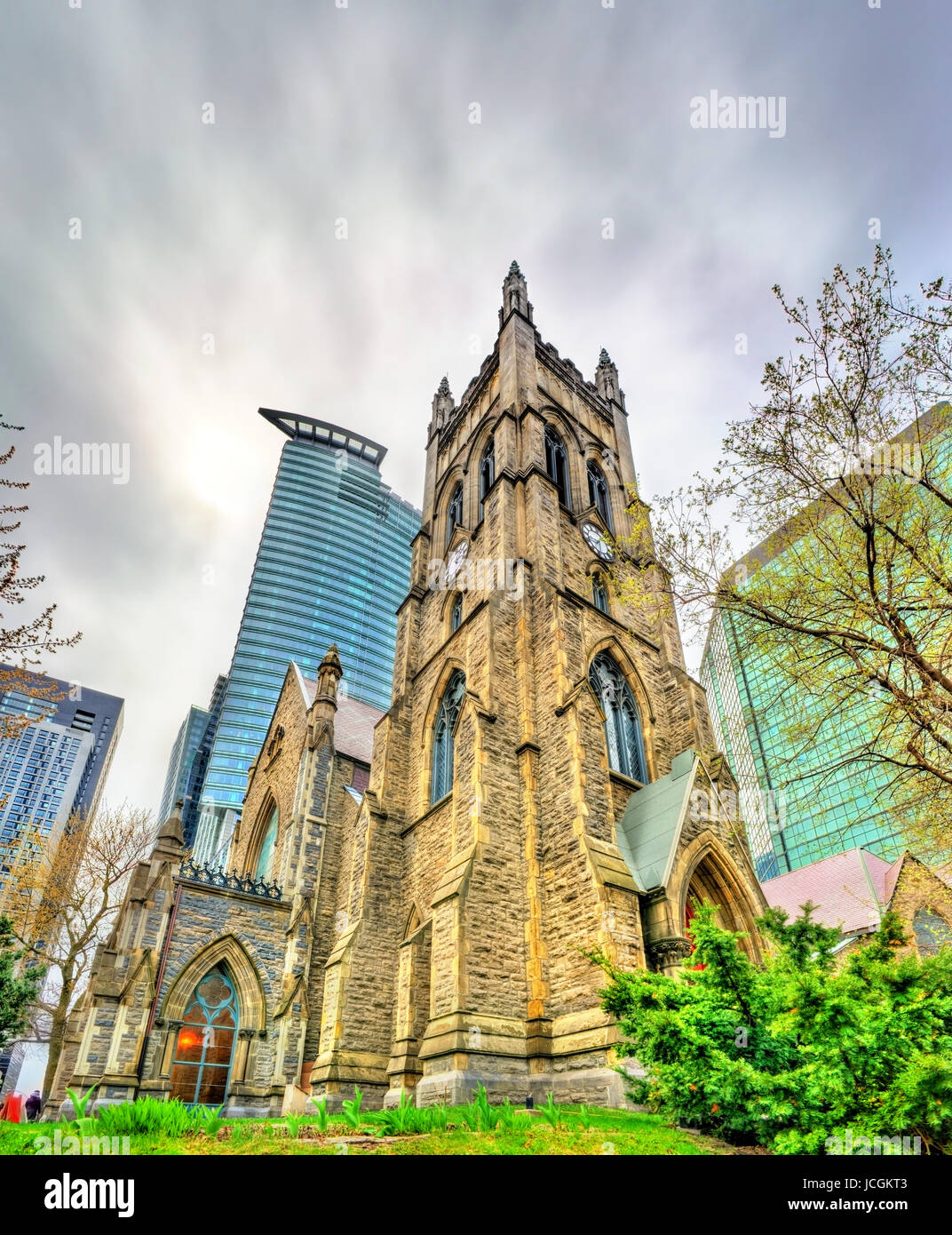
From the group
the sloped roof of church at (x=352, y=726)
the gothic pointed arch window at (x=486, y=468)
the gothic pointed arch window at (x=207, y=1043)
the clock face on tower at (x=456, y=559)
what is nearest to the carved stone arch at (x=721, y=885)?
the clock face on tower at (x=456, y=559)

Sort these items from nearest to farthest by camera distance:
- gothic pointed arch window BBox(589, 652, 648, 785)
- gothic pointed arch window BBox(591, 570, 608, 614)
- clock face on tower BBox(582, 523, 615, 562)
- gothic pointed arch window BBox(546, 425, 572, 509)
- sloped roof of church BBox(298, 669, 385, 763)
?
gothic pointed arch window BBox(589, 652, 648, 785) → gothic pointed arch window BBox(591, 570, 608, 614) → clock face on tower BBox(582, 523, 615, 562) → gothic pointed arch window BBox(546, 425, 572, 509) → sloped roof of church BBox(298, 669, 385, 763)

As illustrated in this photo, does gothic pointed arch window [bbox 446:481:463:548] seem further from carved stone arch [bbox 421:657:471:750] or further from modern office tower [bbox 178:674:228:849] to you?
modern office tower [bbox 178:674:228:849]

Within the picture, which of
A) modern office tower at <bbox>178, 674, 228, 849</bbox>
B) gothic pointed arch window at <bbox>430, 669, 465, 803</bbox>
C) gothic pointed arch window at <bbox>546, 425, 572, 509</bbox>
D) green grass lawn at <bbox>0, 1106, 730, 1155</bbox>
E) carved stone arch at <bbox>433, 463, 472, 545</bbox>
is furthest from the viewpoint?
modern office tower at <bbox>178, 674, 228, 849</bbox>

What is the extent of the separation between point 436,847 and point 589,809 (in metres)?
4.94

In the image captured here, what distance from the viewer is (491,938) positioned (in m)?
12.6

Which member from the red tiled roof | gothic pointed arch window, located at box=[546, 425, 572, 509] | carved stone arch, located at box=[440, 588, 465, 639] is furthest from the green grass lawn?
the red tiled roof

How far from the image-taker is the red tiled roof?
23.2 metres

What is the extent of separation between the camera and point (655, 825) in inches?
556

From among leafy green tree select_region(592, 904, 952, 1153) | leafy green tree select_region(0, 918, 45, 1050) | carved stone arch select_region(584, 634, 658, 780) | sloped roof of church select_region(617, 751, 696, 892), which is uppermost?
carved stone arch select_region(584, 634, 658, 780)

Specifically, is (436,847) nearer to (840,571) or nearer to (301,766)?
(301,766)

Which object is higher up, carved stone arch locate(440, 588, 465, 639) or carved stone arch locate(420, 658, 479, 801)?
carved stone arch locate(440, 588, 465, 639)

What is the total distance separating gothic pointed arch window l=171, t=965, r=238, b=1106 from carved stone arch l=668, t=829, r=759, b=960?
1185 centimetres

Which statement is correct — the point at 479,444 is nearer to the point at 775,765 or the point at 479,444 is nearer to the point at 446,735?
the point at 446,735
